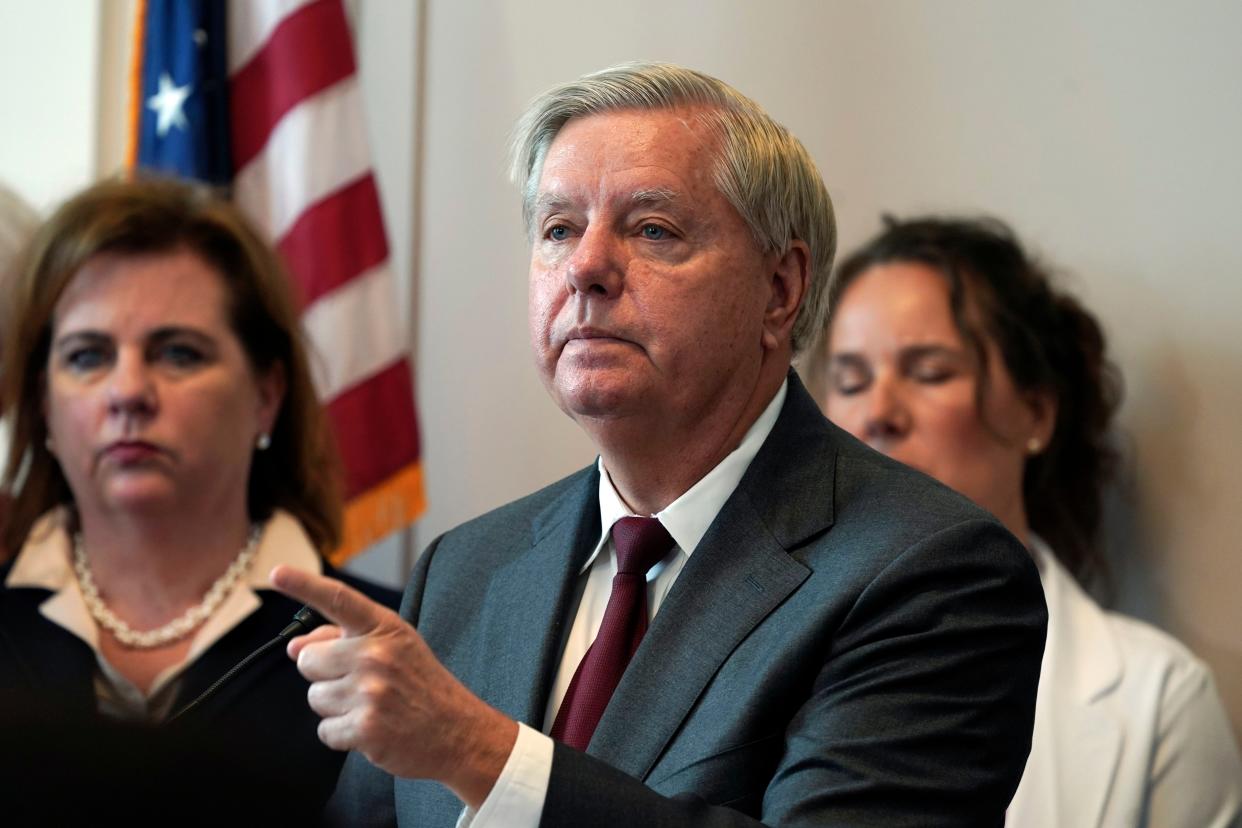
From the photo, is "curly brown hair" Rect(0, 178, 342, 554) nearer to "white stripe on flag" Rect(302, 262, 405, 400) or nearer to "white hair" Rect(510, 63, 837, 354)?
"white stripe on flag" Rect(302, 262, 405, 400)

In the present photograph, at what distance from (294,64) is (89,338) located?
109cm

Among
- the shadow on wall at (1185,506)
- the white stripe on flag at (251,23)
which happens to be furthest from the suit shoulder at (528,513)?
the white stripe on flag at (251,23)

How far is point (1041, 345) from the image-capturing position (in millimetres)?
3207

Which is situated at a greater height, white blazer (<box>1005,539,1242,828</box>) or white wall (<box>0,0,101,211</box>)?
white wall (<box>0,0,101,211</box>)

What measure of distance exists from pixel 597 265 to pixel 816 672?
0.53m

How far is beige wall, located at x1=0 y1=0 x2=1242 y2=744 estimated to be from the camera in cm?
311

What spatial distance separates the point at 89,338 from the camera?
2986mm

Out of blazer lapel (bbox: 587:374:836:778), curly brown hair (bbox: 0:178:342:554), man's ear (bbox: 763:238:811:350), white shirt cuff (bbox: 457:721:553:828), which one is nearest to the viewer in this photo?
white shirt cuff (bbox: 457:721:553:828)

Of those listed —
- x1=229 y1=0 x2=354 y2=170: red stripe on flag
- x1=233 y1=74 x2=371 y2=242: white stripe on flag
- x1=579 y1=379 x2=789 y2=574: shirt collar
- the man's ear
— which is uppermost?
x1=229 y1=0 x2=354 y2=170: red stripe on flag

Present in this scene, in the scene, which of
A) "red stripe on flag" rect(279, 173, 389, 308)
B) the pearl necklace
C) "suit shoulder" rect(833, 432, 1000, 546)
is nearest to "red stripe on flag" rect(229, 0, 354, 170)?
"red stripe on flag" rect(279, 173, 389, 308)

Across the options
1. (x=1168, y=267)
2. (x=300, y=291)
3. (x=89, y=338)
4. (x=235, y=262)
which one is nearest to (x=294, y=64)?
(x=300, y=291)

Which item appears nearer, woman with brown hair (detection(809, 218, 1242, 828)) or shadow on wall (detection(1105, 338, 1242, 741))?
woman with brown hair (detection(809, 218, 1242, 828))

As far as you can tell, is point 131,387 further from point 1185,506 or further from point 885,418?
point 1185,506

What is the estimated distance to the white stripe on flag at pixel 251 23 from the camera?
3.79 meters
